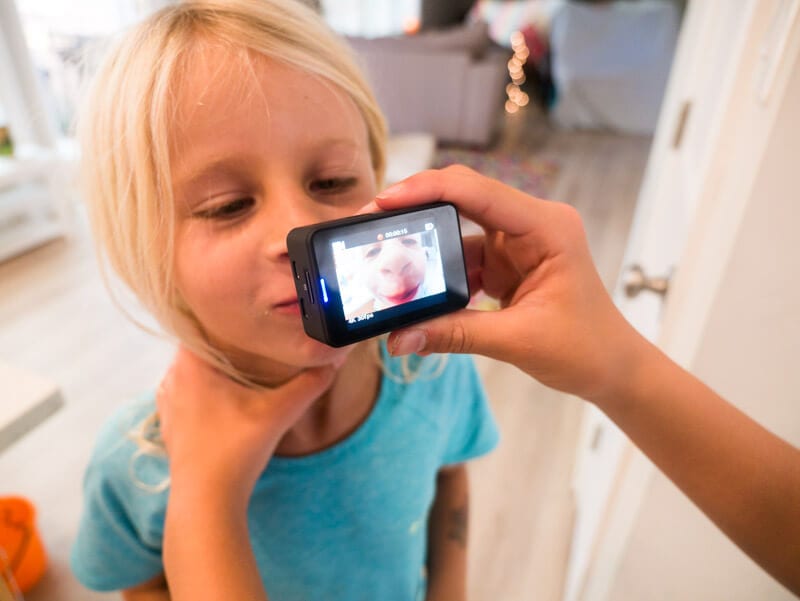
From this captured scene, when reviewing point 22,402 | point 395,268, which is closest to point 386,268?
point 395,268

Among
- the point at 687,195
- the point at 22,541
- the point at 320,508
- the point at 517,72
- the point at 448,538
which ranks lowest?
the point at 22,541

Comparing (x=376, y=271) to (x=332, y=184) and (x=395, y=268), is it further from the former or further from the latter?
(x=332, y=184)

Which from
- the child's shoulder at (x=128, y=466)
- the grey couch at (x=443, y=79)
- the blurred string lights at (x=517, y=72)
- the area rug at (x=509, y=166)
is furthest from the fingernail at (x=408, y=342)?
the blurred string lights at (x=517, y=72)

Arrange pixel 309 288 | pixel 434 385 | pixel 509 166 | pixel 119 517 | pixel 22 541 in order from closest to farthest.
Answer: pixel 309 288
pixel 119 517
pixel 434 385
pixel 22 541
pixel 509 166

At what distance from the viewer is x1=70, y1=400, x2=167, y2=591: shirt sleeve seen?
2.00 feet

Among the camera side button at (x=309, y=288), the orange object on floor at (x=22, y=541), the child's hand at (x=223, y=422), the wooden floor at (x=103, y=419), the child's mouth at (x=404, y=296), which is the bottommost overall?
the wooden floor at (x=103, y=419)

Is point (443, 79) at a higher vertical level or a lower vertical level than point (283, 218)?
lower

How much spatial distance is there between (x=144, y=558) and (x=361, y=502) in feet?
0.86

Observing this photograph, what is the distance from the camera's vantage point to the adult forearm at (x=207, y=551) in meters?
0.48

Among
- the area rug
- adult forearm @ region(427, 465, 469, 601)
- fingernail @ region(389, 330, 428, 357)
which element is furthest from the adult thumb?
the area rug

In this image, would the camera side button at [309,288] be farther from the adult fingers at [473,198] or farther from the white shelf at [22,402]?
the white shelf at [22,402]

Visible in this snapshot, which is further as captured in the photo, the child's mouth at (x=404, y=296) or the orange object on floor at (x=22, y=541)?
the orange object on floor at (x=22, y=541)

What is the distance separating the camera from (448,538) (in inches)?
33.8

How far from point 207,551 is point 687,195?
811 millimetres
